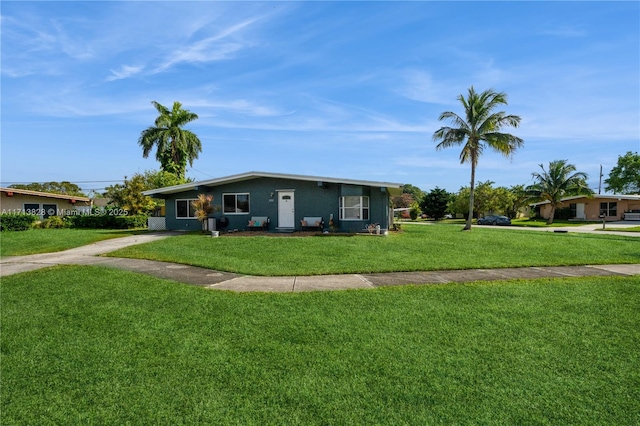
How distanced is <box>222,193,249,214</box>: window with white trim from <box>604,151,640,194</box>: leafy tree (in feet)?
214

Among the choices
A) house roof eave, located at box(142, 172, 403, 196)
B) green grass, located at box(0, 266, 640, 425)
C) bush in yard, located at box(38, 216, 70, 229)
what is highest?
house roof eave, located at box(142, 172, 403, 196)

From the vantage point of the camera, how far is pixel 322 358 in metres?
3.70

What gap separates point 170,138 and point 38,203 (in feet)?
40.4

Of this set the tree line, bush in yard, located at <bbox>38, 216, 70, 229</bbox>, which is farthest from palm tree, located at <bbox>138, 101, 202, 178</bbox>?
bush in yard, located at <bbox>38, 216, 70, 229</bbox>

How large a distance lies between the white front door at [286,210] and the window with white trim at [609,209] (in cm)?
3942

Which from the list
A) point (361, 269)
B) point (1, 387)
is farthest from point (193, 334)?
point (361, 269)

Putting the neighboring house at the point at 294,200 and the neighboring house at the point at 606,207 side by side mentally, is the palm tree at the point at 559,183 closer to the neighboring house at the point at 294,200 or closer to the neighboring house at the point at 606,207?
the neighboring house at the point at 606,207

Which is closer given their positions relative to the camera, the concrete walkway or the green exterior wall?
the concrete walkway

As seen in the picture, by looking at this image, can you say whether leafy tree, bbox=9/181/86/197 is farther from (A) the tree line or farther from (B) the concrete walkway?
(B) the concrete walkway

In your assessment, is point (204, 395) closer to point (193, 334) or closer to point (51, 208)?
point (193, 334)

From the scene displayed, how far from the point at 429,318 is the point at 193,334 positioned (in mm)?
3123

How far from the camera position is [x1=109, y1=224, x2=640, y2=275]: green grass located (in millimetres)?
8609

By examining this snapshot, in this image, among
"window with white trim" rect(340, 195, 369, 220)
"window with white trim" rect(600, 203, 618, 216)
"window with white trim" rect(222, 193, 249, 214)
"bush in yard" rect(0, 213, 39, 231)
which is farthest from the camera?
"window with white trim" rect(600, 203, 618, 216)

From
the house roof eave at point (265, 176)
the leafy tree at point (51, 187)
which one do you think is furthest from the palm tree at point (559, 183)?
the leafy tree at point (51, 187)
